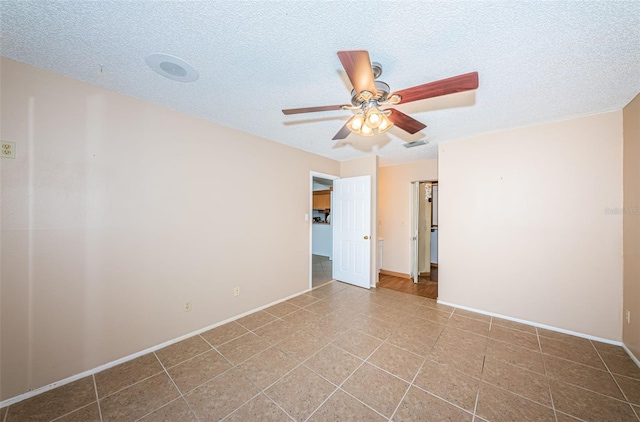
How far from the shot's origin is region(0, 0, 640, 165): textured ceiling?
1.20 metres

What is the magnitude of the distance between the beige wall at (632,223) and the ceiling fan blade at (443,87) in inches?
85.5

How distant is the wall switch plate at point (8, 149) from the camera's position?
5.12 feet

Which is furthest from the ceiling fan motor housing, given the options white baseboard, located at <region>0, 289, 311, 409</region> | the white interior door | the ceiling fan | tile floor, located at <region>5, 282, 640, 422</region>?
white baseboard, located at <region>0, 289, 311, 409</region>

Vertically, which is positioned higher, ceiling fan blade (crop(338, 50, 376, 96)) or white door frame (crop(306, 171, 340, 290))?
ceiling fan blade (crop(338, 50, 376, 96))

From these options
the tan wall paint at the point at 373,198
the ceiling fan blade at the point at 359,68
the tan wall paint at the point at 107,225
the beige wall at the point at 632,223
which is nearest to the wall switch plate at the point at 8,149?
the tan wall paint at the point at 107,225

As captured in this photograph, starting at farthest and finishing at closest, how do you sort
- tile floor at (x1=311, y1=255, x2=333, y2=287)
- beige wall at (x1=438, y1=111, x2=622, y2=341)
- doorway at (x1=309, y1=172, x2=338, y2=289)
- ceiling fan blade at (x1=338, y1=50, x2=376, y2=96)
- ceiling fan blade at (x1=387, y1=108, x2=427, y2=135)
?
doorway at (x1=309, y1=172, x2=338, y2=289), tile floor at (x1=311, y1=255, x2=333, y2=287), beige wall at (x1=438, y1=111, x2=622, y2=341), ceiling fan blade at (x1=387, y1=108, x2=427, y2=135), ceiling fan blade at (x1=338, y1=50, x2=376, y2=96)

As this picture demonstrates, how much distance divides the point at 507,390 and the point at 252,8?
3178 mm

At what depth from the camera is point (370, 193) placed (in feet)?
13.1

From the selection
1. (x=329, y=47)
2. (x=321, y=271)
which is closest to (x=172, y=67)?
(x=329, y=47)

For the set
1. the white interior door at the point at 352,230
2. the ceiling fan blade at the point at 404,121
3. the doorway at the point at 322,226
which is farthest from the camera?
the doorway at the point at 322,226

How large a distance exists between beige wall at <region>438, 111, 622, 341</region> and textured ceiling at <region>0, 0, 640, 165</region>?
51cm

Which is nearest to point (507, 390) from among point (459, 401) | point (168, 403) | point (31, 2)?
point (459, 401)

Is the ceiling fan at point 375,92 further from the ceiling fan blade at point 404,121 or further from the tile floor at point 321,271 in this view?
the tile floor at point 321,271

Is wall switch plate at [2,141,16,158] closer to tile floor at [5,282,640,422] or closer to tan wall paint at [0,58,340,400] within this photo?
tan wall paint at [0,58,340,400]
